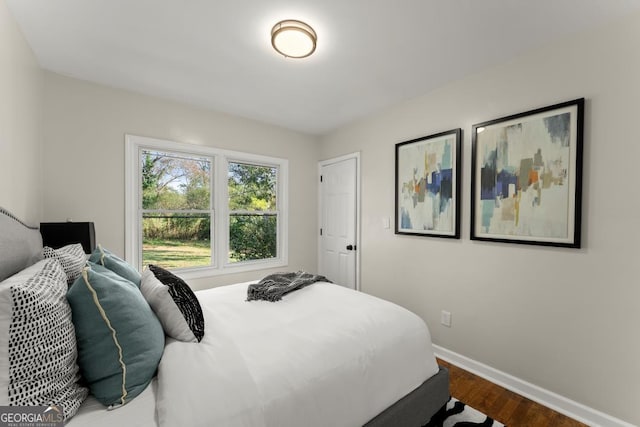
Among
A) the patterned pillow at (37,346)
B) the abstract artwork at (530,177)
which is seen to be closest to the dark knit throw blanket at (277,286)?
the patterned pillow at (37,346)

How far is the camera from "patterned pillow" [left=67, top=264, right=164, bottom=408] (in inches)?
37.1

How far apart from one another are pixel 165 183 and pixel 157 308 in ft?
6.88

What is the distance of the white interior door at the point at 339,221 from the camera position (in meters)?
3.56

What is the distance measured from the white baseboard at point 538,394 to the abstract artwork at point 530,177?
106cm

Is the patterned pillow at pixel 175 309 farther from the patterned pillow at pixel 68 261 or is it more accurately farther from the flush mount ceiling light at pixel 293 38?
the flush mount ceiling light at pixel 293 38

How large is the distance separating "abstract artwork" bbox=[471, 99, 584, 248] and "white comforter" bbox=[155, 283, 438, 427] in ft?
3.73

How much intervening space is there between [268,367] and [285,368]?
7 centimetres

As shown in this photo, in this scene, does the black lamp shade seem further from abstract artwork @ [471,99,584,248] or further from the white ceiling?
abstract artwork @ [471,99,584,248]

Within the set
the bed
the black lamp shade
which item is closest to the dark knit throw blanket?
the bed

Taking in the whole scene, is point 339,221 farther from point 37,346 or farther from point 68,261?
point 37,346

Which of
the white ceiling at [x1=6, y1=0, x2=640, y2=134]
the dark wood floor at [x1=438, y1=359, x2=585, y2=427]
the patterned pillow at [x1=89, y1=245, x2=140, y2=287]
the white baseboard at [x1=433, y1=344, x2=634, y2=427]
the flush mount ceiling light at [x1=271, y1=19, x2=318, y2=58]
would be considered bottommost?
the dark wood floor at [x1=438, y1=359, x2=585, y2=427]

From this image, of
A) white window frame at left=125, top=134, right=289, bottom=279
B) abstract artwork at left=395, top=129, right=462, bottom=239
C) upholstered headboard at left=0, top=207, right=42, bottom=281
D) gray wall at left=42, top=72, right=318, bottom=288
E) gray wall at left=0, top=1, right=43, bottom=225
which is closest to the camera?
upholstered headboard at left=0, top=207, right=42, bottom=281


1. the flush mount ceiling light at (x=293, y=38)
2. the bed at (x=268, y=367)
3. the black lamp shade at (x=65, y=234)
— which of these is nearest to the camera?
the bed at (x=268, y=367)

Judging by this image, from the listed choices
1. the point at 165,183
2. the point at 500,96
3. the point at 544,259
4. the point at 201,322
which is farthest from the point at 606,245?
the point at 165,183
